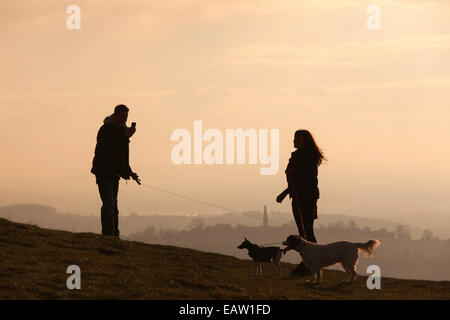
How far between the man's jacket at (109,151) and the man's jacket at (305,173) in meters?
4.57

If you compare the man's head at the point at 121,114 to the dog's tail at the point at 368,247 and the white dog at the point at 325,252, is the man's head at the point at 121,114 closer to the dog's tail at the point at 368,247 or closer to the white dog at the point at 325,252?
the white dog at the point at 325,252

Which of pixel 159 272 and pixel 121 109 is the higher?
pixel 121 109

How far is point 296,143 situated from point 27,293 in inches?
299

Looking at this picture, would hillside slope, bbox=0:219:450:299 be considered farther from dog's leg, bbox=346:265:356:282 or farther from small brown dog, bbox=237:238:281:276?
small brown dog, bbox=237:238:281:276

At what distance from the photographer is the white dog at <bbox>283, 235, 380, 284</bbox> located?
18.1 meters

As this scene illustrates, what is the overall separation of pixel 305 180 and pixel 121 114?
5141mm

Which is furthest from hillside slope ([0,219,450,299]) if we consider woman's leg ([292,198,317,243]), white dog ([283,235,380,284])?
woman's leg ([292,198,317,243])

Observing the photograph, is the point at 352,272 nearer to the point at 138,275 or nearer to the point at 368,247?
the point at 368,247

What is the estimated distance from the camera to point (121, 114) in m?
20.8

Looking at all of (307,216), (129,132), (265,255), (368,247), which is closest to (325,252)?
(368,247)

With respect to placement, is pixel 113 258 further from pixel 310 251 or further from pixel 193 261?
pixel 310 251
